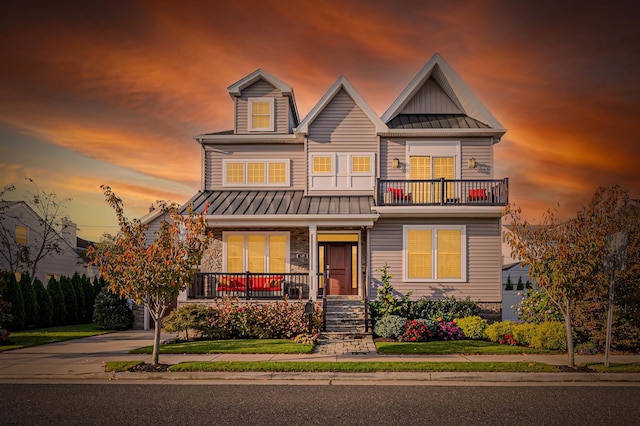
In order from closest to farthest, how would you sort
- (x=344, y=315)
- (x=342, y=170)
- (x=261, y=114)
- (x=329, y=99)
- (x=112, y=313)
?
(x=344, y=315) → (x=329, y=99) → (x=342, y=170) → (x=112, y=313) → (x=261, y=114)

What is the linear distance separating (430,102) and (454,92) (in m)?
1.10

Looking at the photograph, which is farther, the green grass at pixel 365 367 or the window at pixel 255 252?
the window at pixel 255 252

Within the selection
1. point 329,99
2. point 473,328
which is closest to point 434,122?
point 329,99

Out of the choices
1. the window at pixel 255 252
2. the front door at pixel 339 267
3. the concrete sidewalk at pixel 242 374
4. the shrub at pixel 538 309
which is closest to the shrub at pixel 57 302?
the concrete sidewalk at pixel 242 374

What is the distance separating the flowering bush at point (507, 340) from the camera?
1631 cm

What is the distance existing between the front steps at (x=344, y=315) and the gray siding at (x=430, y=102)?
28.9 feet

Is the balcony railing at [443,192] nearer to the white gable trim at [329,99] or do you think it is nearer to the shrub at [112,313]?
the white gable trim at [329,99]

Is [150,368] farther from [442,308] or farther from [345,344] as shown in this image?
[442,308]

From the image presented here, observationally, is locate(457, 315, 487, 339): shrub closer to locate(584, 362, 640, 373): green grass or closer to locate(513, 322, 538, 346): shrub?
locate(513, 322, 538, 346): shrub

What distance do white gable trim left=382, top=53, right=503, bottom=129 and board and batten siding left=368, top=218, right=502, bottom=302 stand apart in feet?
14.4

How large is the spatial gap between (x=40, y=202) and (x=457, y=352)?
29.7 metres

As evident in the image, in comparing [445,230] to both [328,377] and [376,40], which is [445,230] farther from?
[328,377]

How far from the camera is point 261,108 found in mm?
22562

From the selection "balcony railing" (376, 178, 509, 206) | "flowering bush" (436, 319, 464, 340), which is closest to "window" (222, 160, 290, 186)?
"balcony railing" (376, 178, 509, 206)
